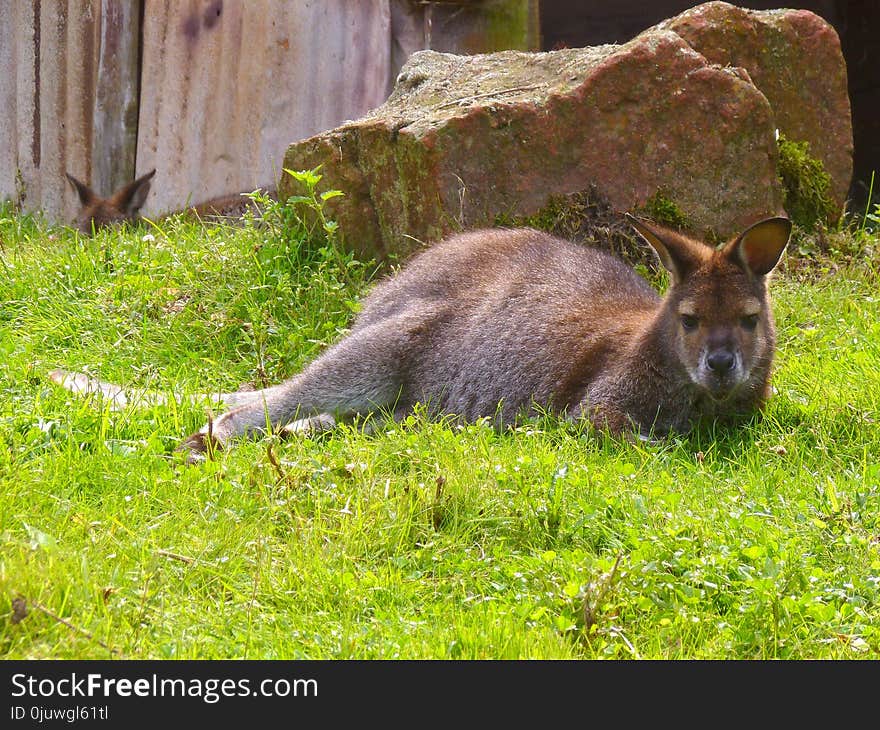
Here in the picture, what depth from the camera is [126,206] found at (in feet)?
30.9

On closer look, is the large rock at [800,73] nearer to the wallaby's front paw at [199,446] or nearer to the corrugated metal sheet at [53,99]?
the wallaby's front paw at [199,446]

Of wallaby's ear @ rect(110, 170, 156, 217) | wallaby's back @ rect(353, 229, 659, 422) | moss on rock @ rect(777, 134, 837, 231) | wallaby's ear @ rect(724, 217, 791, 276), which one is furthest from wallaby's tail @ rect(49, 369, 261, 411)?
moss on rock @ rect(777, 134, 837, 231)

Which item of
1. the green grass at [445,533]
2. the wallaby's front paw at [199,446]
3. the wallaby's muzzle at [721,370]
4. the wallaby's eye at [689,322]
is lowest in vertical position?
the wallaby's front paw at [199,446]

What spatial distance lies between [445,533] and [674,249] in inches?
80.2

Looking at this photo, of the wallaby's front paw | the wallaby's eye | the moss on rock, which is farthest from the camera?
the moss on rock

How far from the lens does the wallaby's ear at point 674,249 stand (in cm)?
563

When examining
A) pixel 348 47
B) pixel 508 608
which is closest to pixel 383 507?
pixel 508 608

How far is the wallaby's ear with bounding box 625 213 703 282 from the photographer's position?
222 inches

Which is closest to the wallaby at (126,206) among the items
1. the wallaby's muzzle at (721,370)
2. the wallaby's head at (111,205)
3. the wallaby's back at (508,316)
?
the wallaby's head at (111,205)

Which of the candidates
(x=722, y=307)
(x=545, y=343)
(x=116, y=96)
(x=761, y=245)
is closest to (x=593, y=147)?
(x=545, y=343)

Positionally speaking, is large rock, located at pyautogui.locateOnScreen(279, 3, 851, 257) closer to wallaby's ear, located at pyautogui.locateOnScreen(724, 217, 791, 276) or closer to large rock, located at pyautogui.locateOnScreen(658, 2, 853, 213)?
large rock, located at pyautogui.locateOnScreen(658, 2, 853, 213)

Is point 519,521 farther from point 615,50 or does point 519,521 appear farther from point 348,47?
point 348,47

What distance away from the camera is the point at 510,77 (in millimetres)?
7688

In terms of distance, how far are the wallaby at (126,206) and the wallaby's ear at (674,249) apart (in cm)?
425
